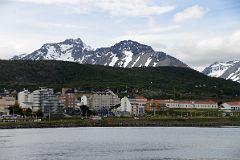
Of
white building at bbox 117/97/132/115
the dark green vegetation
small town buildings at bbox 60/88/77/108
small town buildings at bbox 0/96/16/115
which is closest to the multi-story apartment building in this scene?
small town buildings at bbox 60/88/77/108

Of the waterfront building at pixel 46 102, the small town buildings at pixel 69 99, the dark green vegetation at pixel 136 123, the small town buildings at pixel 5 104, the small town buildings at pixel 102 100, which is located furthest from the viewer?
the small town buildings at pixel 102 100

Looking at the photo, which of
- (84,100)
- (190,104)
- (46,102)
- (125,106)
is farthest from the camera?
(84,100)

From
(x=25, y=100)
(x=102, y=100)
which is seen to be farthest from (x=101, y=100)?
(x=25, y=100)

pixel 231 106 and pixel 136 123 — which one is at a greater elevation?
pixel 231 106

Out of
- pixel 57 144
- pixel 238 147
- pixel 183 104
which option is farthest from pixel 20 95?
pixel 238 147

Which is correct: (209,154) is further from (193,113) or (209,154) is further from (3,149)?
(193,113)

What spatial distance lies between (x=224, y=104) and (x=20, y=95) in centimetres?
6636

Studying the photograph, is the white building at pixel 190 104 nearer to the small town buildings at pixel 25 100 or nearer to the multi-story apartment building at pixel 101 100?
the multi-story apartment building at pixel 101 100

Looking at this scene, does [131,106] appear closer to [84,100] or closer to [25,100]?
[84,100]

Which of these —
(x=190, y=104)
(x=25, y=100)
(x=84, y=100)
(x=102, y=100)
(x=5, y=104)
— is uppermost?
(x=102, y=100)

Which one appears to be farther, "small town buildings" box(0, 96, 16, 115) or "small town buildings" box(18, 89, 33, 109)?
"small town buildings" box(18, 89, 33, 109)

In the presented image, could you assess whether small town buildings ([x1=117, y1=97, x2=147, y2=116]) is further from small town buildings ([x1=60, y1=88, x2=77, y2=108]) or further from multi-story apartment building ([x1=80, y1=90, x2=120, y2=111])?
small town buildings ([x1=60, y1=88, x2=77, y2=108])

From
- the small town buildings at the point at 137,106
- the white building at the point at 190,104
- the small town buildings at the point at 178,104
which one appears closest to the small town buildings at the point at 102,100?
the small town buildings at the point at 137,106

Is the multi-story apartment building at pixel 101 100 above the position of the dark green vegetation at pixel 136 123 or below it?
above
